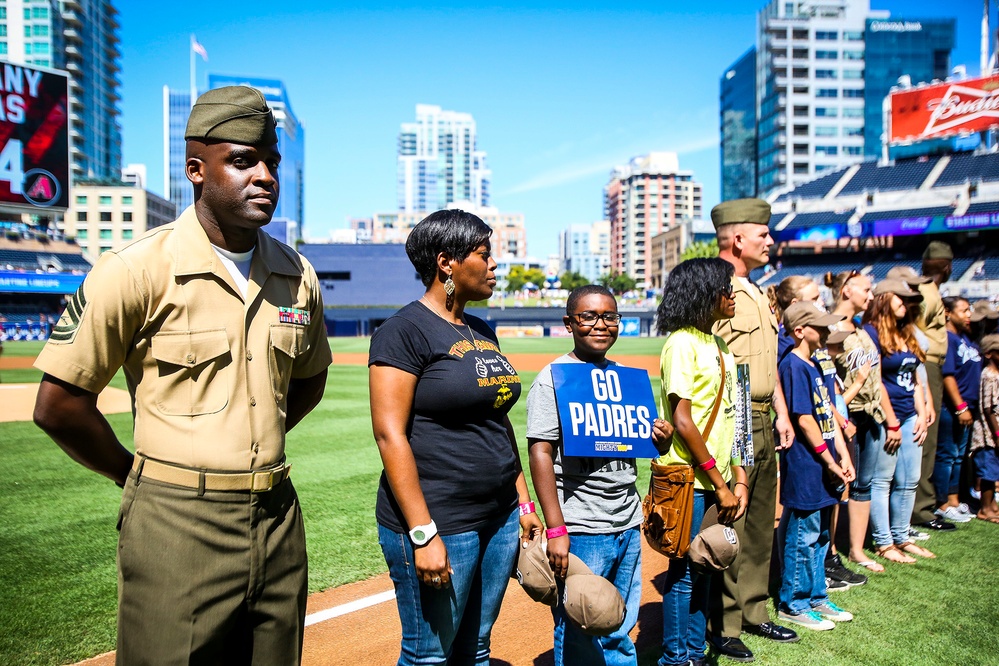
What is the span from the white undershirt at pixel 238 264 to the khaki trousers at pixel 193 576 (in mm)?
634

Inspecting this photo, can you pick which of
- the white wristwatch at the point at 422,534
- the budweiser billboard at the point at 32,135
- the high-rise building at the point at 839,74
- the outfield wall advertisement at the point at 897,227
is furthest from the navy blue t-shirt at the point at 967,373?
the high-rise building at the point at 839,74

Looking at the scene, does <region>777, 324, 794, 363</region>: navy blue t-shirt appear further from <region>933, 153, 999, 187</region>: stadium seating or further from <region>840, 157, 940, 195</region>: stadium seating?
<region>840, 157, 940, 195</region>: stadium seating

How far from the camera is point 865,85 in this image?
87.7 m

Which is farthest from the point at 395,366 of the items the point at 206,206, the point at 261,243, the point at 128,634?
the point at 128,634

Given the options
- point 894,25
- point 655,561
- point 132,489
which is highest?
point 894,25

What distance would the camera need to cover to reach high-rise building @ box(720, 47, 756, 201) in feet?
325

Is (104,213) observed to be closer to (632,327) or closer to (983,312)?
(632,327)

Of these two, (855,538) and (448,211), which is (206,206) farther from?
(855,538)

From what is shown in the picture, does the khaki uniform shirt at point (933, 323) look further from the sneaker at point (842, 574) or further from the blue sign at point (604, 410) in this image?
the blue sign at point (604, 410)

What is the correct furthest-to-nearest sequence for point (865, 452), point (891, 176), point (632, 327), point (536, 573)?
point (891, 176)
point (632, 327)
point (865, 452)
point (536, 573)

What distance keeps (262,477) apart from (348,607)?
251cm

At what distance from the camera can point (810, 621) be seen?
4.09 metres

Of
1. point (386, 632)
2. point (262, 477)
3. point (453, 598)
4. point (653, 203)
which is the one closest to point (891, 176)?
point (386, 632)

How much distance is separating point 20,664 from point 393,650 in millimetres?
1797
